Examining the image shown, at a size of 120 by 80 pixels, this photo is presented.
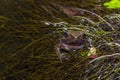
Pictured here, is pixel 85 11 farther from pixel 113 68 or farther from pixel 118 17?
pixel 113 68

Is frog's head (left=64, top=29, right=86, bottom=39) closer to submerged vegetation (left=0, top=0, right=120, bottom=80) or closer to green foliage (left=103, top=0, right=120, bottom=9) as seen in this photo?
submerged vegetation (left=0, top=0, right=120, bottom=80)

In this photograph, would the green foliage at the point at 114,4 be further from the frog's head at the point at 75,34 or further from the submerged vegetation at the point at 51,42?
the frog's head at the point at 75,34

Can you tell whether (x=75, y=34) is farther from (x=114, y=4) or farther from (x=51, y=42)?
(x=114, y=4)

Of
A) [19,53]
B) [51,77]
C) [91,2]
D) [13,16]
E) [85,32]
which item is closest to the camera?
[51,77]

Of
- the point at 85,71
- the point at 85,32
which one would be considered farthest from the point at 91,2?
the point at 85,71

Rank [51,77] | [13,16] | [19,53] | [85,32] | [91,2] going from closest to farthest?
[51,77] < [19,53] < [85,32] < [13,16] < [91,2]

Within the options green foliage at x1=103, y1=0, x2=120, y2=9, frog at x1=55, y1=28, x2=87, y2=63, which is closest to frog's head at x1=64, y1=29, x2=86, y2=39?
frog at x1=55, y1=28, x2=87, y2=63
